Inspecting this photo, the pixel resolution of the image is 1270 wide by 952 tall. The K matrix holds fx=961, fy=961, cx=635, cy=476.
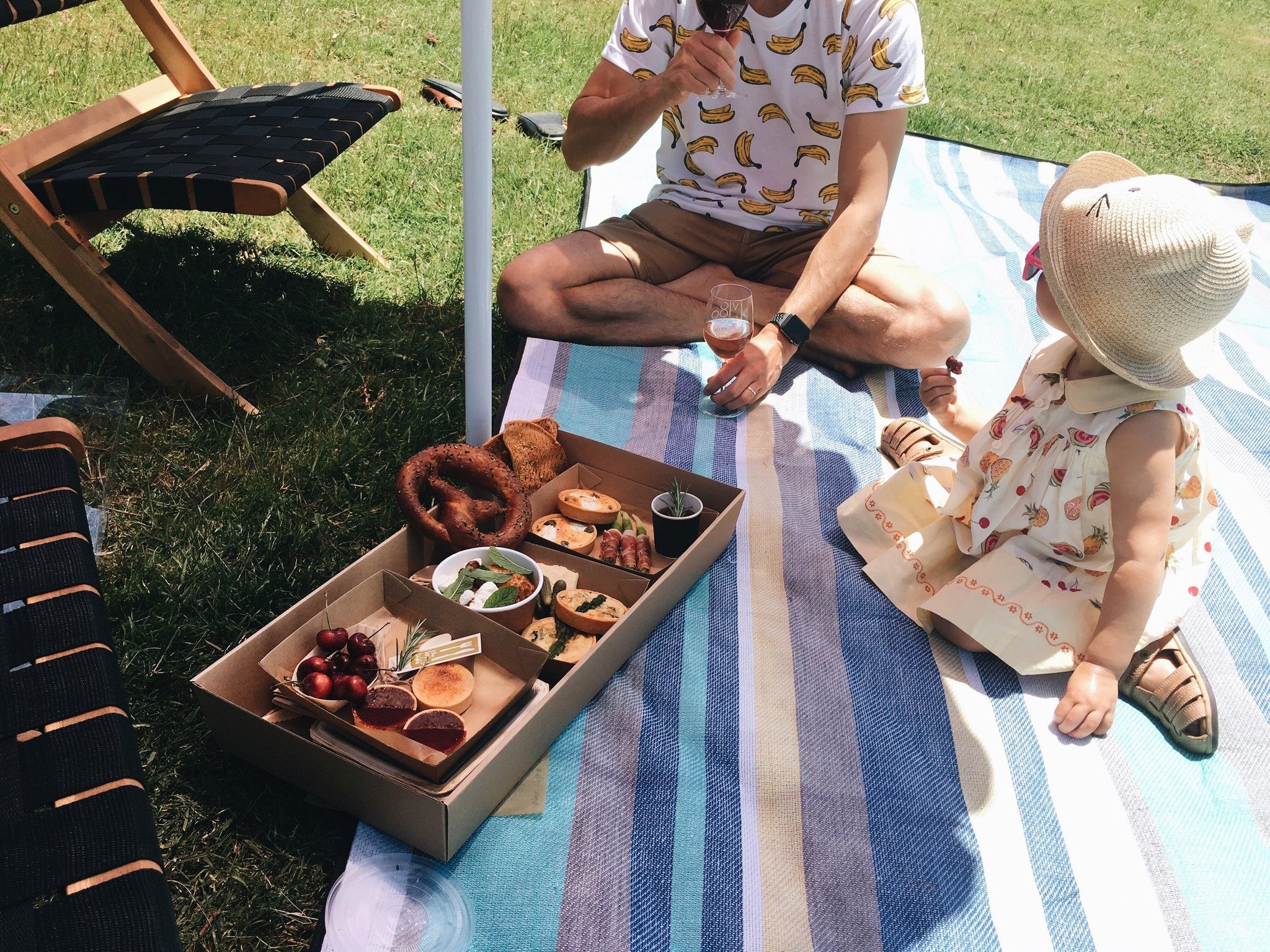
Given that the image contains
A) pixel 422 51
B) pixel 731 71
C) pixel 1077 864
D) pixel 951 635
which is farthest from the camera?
pixel 422 51

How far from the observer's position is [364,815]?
1.78 metres

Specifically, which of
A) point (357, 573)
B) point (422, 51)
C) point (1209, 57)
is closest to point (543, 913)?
point (357, 573)

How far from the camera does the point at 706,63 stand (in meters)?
2.65

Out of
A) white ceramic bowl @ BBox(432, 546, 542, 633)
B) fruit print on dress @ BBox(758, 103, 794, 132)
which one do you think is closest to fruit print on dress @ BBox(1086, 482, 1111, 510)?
white ceramic bowl @ BBox(432, 546, 542, 633)

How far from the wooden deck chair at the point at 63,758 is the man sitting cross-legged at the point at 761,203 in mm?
1813

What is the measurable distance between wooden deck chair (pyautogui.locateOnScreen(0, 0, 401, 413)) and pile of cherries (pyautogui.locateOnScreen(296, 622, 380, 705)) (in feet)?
3.88

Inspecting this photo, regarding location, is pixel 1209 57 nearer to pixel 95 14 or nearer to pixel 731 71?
pixel 731 71

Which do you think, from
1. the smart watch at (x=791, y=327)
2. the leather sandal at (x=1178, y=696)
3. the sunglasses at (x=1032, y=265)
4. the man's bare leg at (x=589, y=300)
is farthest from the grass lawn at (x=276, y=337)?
the leather sandal at (x=1178, y=696)

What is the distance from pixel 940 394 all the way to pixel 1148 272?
0.80 metres

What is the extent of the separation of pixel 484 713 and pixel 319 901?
44 centimetres

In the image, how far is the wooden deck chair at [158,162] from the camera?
8.45 ft

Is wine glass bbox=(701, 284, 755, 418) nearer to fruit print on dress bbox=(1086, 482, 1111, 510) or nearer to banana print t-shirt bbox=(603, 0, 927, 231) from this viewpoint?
banana print t-shirt bbox=(603, 0, 927, 231)

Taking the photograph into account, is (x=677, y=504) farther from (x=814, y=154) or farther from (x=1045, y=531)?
(x=814, y=154)

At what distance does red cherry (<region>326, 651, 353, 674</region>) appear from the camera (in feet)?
6.06
